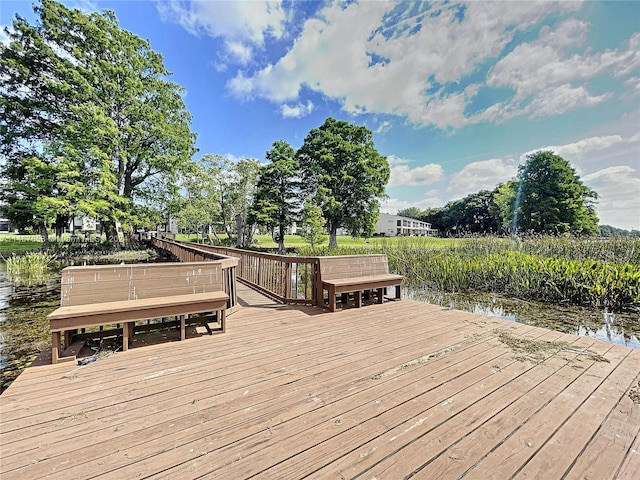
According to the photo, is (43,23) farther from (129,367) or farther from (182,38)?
(129,367)

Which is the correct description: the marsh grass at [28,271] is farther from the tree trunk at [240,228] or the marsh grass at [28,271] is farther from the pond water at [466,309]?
the tree trunk at [240,228]

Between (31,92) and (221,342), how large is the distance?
21.7 meters

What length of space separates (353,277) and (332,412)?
3.14 meters

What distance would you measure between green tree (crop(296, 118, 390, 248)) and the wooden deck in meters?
17.4

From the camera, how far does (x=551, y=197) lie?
27.5 metres

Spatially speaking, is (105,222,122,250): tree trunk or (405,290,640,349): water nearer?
(405,290,640,349): water

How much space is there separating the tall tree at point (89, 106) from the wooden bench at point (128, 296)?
1472 centimetres

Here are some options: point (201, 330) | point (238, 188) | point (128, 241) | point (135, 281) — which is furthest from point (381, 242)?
point (128, 241)

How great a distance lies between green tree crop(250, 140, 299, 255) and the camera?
20.1 meters

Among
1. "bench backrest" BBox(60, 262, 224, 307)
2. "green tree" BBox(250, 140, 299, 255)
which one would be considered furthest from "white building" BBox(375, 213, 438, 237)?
"bench backrest" BBox(60, 262, 224, 307)

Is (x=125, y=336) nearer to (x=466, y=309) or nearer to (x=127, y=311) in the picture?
(x=127, y=311)

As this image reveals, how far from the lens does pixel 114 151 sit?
1659cm

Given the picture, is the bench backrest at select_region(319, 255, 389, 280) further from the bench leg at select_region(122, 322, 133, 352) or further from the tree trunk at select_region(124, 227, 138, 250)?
the tree trunk at select_region(124, 227, 138, 250)

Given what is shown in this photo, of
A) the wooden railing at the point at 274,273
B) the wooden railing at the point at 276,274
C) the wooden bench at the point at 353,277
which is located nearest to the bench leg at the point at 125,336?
the wooden railing at the point at 274,273
